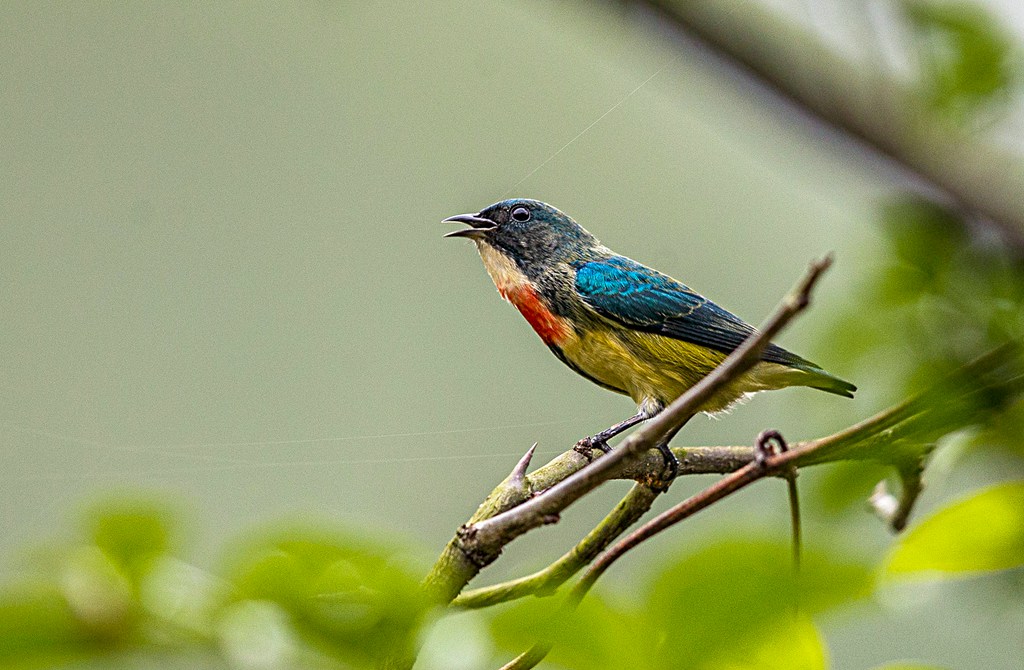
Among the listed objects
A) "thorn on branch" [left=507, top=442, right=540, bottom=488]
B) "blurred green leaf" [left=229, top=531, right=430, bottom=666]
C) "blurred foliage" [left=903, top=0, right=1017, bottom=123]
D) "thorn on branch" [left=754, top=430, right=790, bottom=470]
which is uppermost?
"blurred foliage" [left=903, top=0, right=1017, bottom=123]

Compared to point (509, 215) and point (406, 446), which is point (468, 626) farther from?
point (406, 446)

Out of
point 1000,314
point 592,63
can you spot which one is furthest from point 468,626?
point 592,63

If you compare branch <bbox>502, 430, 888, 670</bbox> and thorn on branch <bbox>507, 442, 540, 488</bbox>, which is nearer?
branch <bbox>502, 430, 888, 670</bbox>

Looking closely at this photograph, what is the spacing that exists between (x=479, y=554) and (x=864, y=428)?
1.14ft

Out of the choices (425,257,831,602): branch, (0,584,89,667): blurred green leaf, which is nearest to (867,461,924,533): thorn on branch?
(425,257,831,602): branch

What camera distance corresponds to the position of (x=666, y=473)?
1107mm

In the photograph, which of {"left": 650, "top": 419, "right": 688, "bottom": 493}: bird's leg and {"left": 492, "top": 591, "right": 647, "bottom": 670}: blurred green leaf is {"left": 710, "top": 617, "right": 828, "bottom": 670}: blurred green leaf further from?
{"left": 650, "top": 419, "right": 688, "bottom": 493}: bird's leg

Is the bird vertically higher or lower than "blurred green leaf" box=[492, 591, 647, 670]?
higher

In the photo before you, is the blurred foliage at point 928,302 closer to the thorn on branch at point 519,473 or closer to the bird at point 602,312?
the bird at point 602,312

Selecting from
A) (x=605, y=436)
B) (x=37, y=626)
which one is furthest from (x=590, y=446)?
(x=37, y=626)

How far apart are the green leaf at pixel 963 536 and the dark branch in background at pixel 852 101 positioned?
24 centimetres

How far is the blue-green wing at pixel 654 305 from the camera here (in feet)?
5.17

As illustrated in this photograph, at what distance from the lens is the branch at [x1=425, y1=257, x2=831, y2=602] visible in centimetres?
56

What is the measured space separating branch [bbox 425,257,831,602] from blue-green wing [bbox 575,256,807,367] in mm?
646
